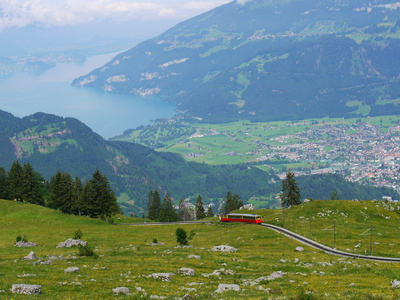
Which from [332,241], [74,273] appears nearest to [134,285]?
[74,273]

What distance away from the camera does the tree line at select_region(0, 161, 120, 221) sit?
108438 mm

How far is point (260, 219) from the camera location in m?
94.6

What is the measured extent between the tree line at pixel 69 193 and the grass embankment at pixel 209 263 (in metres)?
16.2

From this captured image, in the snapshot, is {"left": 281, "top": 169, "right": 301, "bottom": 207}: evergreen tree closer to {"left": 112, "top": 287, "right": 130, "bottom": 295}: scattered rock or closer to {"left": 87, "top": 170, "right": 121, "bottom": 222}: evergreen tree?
{"left": 87, "top": 170, "right": 121, "bottom": 222}: evergreen tree

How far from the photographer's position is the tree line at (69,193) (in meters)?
108

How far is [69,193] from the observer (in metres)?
114

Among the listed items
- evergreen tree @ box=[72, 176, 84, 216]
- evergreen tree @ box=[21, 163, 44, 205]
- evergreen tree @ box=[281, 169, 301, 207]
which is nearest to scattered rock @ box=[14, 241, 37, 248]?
evergreen tree @ box=[72, 176, 84, 216]

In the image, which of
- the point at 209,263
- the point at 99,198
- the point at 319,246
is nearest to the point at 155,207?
the point at 99,198

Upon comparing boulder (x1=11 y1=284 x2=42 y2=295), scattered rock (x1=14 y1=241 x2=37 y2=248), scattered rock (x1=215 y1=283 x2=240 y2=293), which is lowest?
scattered rock (x1=14 y1=241 x2=37 y2=248)

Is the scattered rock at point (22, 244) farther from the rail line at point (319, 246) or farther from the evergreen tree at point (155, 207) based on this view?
the evergreen tree at point (155, 207)

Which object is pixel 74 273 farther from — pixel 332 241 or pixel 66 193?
pixel 66 193

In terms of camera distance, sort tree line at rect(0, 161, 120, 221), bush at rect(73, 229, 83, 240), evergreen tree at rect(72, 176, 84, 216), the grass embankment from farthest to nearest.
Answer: evergreen tree at rect(72, 176, 84, 216) < tree line at rect(0, 161, 120, 221) < bush at rect(73, 229, 83, 240) < the grass embankment

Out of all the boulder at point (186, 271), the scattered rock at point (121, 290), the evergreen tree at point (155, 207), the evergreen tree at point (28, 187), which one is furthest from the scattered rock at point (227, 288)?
the evergreen tree at point (155, 207)

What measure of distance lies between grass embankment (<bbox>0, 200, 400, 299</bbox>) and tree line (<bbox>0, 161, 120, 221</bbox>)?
16.2 metres
